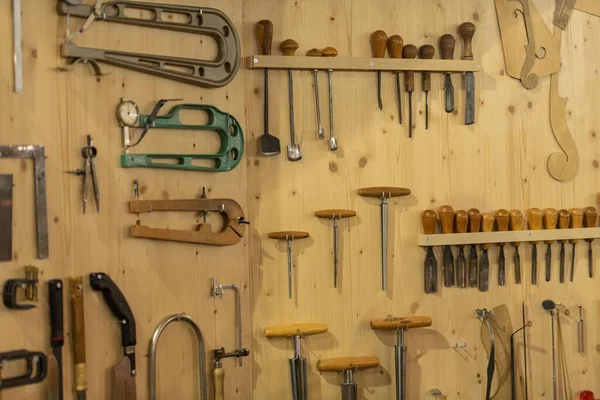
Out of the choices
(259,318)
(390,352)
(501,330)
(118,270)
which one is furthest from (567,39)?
(118,270)

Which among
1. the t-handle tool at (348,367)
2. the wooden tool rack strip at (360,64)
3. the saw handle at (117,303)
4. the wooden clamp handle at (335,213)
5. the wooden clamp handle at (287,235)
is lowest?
the t-handle tool at (348,367)

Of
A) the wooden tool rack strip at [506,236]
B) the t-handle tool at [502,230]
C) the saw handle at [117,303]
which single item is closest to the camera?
the saw handle at [117,303]

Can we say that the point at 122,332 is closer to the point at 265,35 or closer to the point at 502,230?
the point at 265,35

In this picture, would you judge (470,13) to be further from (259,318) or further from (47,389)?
(47,389)

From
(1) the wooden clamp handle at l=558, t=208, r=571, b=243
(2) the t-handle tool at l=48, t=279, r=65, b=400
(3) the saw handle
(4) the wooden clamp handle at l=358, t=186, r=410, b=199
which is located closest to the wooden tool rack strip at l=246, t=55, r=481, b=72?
(4) the wooden clamp handle at l=358, t=186, r=410, b=199

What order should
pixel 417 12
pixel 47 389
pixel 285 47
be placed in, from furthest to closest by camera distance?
1. pixel 417 12
2. pixel 285 47
3. pixel 47 389

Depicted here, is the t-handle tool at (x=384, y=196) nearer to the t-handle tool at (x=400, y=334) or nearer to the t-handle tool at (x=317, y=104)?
the t-handle tool at (x=400, y=334)

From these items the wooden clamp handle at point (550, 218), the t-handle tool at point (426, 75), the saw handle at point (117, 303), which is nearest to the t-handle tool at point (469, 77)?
the t-handle tool at point (426, 75)

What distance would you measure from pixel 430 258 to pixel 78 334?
1432mm

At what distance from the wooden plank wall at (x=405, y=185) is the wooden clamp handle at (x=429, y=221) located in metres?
0.05

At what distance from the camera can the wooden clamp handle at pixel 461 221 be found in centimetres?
347

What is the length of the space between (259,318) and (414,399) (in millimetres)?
755

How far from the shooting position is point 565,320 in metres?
3.70

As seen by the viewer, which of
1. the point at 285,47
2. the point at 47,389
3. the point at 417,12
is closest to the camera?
the point at 47,389
